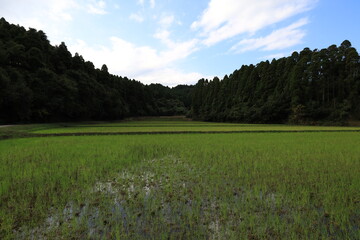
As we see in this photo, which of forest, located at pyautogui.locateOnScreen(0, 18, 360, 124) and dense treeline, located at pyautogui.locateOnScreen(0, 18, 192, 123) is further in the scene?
forest, located at pyautogui.locateOnScreen(0, 18, 360, 124)

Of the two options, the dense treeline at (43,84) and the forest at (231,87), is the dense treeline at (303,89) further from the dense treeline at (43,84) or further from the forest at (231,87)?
the dense treeline at (43,84)

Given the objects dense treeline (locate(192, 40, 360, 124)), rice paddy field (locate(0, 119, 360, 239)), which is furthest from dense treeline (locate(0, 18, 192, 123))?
dense treeline (locate(192, 40, 360, 124))

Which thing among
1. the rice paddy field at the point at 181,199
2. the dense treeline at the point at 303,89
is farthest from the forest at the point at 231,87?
the rice paddy field at the point at 181,199

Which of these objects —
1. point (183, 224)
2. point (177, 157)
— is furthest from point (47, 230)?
point (177, 157)

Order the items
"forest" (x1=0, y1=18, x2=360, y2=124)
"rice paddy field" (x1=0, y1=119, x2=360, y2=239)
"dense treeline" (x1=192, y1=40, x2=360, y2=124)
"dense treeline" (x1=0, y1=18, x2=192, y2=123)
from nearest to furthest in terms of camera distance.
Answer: "rice paddy field" (x1=0, y1=119, x2=360, y2=239)
"dense treeline" (x1=0, y1=18, x2=192, y2=123)
"forest" (x1=0, y1=18, x2=360, y2=124)
"dense treeline" (x1=192, y1=40, x2=360, y2=124)

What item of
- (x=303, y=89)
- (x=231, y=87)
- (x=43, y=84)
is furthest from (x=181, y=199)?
(x=231, y=87)

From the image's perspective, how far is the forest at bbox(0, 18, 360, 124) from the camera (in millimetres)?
→ 24438

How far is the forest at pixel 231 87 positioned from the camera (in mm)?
24438

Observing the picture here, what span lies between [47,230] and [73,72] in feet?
126

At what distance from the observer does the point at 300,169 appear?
5.21 metres

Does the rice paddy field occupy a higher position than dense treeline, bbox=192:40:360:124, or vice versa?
dense treeline, bbox=192:40:360:124

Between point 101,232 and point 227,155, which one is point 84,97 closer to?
point 227,155

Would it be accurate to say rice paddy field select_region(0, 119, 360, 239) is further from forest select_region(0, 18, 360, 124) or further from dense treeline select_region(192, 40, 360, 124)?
dense treeline select_region(192, 40, 360, 124)

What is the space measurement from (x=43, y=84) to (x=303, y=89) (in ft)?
133
